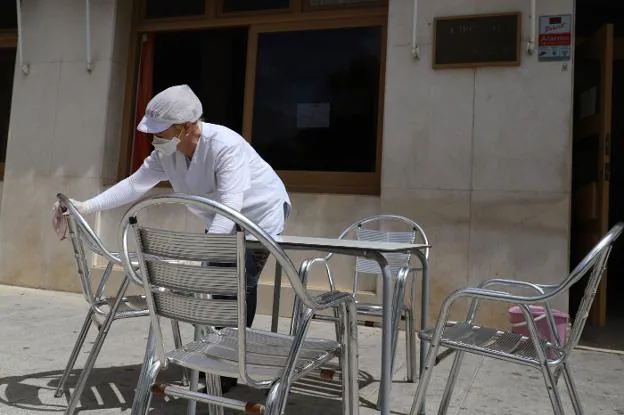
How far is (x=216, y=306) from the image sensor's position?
1.47 meters

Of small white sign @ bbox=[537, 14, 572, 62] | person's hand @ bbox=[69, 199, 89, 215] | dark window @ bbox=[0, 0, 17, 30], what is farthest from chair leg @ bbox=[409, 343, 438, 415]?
dark window @ bbox=[0, 0, 17, 30]

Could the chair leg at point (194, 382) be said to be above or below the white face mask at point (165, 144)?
below

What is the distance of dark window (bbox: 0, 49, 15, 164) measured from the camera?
6.84 meters

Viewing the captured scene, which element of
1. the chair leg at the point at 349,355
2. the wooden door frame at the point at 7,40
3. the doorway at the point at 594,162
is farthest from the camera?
the wooden door frame at the point at 7,40

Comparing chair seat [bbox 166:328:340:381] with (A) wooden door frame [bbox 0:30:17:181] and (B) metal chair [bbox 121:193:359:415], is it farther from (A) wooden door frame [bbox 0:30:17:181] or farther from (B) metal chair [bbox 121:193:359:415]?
(A) wooden door frame [bbox 0:30:17:181]

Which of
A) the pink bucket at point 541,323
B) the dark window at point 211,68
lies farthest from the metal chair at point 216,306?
the dark window at point 211,68

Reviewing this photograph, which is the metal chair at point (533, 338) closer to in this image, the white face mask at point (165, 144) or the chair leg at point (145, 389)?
the chair leg at point (145, 389)

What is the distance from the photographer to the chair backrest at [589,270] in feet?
5.69

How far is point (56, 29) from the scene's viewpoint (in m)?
6.25

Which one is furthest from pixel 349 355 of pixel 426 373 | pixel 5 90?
pixel 5 90

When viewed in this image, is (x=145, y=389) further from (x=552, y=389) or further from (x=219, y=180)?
(x=552, y=389)

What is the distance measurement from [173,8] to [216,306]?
5.51 m

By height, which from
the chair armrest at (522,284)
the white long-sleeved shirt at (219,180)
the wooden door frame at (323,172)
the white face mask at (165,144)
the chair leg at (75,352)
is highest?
the wooden door frame at (323,172)

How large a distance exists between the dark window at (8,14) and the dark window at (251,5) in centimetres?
264
